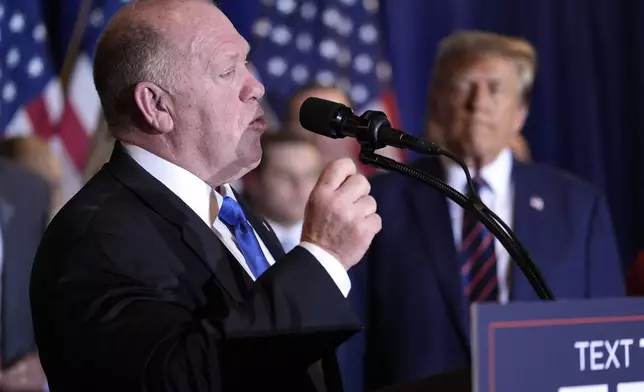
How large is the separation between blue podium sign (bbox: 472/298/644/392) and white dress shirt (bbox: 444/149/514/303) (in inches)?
59.8

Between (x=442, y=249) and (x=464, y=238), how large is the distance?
0.34 ft

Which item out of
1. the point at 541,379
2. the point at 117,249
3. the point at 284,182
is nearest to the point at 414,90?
the point at 284,182

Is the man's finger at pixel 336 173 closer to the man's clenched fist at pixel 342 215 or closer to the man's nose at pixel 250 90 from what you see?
the man's clenched fist at pixel 342 215

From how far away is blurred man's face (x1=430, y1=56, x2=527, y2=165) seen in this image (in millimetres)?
2580

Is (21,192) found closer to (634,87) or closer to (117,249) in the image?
(117,249)

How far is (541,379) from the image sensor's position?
89 cm

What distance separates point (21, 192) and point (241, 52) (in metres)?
1.54

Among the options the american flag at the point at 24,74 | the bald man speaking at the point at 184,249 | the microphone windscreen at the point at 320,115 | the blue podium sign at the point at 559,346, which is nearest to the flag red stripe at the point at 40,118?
the american flag at the point at 24,74

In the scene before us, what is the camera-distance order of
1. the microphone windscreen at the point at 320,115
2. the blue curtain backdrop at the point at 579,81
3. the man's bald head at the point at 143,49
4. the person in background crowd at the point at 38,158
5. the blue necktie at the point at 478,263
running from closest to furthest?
the microphone windscreen at the point at 320,115 < the man's bald head at the point at 143,49 < the blue necktie at the point at 478,263 < the person in background crowd at the point at 38,158 < the blue curtain backdrop at the point at 579,81

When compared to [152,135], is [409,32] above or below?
above

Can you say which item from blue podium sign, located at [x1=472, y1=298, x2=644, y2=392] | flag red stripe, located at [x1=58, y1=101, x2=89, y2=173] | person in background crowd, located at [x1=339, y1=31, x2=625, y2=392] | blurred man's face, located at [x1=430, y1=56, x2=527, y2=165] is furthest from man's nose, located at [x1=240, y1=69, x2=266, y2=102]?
flag red stripe, located at [x1=58, y1=101, x2=89, y2=173]

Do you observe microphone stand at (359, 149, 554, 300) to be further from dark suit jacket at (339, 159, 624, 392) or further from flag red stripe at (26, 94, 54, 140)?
flag red stripe at (26, 94, 54, 140)

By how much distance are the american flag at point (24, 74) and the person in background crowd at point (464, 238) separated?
1.12 m

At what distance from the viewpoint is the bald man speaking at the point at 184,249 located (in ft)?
3.54
